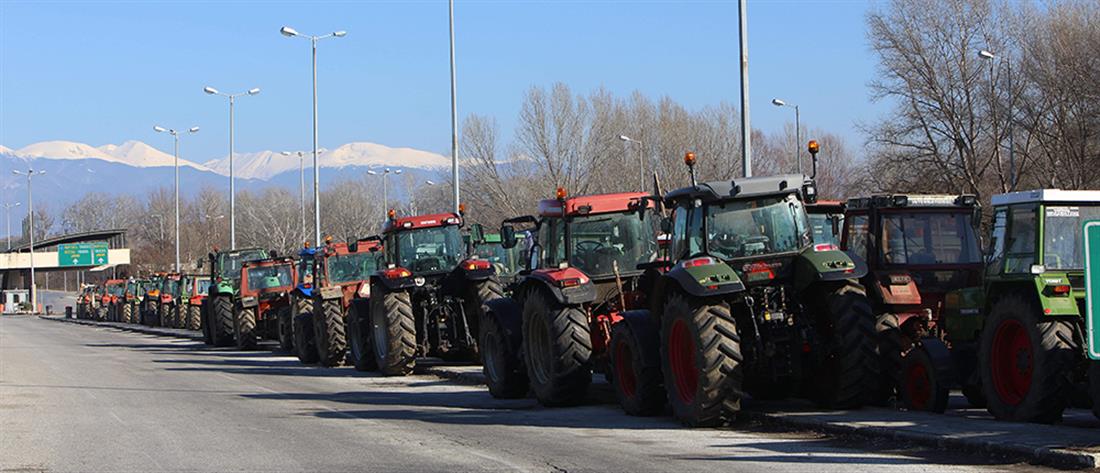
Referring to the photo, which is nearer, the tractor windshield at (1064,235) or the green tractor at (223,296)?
the tractor windshield at (1064,235)

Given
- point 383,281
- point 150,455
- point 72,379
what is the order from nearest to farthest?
1. point 150,455
2. point 383,281
3. point 72,379

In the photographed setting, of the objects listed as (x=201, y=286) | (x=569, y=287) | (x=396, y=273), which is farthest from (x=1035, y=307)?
(x=201, y=286)

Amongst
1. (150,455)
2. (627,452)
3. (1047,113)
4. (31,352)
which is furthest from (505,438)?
(1047,113)

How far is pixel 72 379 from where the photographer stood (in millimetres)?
26094

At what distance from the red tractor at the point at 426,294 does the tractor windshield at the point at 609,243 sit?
4.36m

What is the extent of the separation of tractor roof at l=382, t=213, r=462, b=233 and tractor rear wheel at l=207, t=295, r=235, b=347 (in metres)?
14.0

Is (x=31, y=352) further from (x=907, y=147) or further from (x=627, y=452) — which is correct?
(x=907, y=147)

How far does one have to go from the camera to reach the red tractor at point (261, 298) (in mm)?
36031

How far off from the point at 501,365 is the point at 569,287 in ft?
7.63

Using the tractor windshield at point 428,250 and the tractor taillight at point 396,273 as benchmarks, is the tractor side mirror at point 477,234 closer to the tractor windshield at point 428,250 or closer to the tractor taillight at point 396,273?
the tractor taillight at point 396,273

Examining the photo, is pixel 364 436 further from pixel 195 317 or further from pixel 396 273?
pixel 195 317

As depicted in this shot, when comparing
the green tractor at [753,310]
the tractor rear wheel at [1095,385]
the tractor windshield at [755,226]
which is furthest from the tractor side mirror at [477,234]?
the tractor rear wheel at [1095,385]

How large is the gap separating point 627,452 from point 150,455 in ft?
15.1

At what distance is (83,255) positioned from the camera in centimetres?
12025
